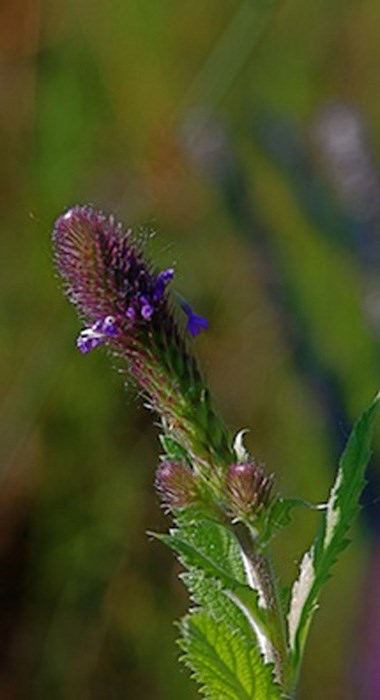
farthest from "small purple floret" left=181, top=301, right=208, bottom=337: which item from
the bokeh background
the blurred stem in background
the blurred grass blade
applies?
the blurred grass blade

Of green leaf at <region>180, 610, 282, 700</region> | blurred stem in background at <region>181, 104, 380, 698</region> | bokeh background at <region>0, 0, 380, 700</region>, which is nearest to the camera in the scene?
green leaf at <region>180, 610, 282, 700</region>

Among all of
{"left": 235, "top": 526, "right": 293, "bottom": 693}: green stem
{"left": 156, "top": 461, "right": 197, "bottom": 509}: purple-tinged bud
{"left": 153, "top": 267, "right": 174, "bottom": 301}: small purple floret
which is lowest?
{"left": 235, "top": 526, "right": 293, "bottom": 693}: green stem

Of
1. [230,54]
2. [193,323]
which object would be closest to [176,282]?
[230,54]

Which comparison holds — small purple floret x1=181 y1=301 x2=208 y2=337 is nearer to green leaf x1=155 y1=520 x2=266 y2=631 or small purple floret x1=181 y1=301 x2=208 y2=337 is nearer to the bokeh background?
green leaf x1=155 y1=520 x2=266 y2=631

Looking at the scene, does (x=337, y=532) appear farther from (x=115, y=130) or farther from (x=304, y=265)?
(x=115, y=130)

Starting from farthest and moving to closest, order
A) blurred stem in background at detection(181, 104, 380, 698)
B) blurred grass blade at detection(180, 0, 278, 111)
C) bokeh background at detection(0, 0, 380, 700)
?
1. blurred grass blade at detection(180, 0, 278, 111)
2. bokeh background at detection(0, 0, 380, 700)
3. blurred stem in background at detection(181, 104, 380, 698)

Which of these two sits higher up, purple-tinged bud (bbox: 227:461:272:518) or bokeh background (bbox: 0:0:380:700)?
bokeh background (bbox: 0:0:380:700)
